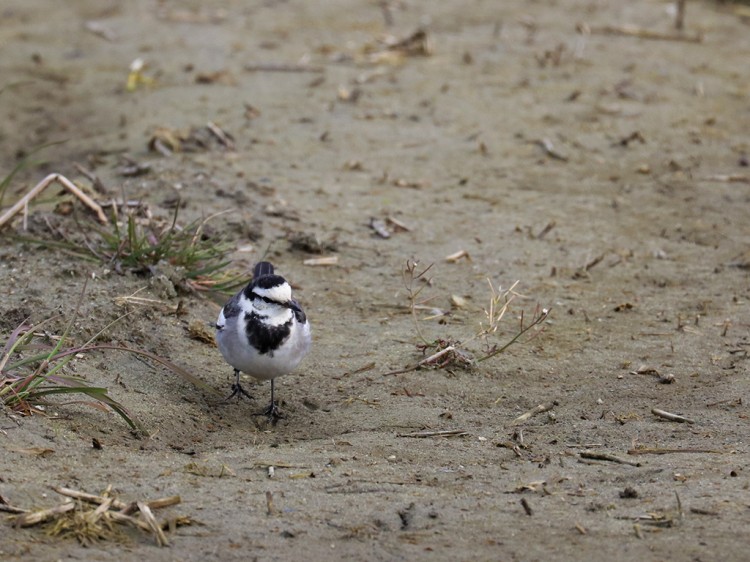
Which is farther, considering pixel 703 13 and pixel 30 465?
pixel 703 13

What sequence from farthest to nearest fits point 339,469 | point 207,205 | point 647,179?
1. point 647,179
2. point 207,205
3. point 339,469

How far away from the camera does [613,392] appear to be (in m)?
5.45

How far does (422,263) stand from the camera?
22.8 ft

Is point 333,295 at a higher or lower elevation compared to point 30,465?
lower

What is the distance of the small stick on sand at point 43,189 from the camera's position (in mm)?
6270

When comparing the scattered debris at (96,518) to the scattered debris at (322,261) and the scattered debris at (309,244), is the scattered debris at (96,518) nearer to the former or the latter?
the scattered debris at (322,261)

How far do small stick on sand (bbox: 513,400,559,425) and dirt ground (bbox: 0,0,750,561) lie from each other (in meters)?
0.04

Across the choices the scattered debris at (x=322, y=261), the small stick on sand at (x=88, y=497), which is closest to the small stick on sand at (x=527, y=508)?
the small stick on sand at (x=88, y=497)

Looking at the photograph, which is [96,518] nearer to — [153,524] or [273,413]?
[153,524]

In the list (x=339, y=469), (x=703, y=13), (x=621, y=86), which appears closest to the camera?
(x=339, y=469)

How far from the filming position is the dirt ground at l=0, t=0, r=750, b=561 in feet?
13.6

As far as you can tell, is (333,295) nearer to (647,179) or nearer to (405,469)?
(405,469)

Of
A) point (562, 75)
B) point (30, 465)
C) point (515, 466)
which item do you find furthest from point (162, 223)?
point (562, 75)

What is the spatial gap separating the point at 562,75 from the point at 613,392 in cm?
521
